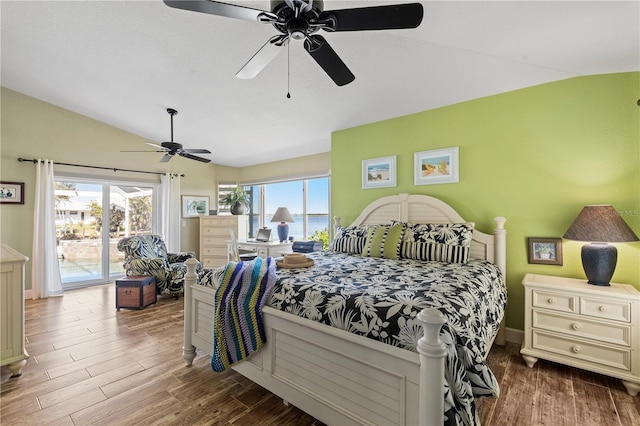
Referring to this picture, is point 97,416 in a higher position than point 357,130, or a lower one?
lower

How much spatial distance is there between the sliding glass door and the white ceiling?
1.49m

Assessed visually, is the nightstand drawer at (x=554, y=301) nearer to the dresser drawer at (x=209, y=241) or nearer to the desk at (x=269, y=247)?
the desk at (x=269, y=247)

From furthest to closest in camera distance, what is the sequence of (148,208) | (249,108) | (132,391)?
1. (148,208)
2. (249,108)
3. (132,391)

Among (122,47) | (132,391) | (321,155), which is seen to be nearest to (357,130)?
(321,155)

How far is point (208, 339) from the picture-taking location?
89.7 inches

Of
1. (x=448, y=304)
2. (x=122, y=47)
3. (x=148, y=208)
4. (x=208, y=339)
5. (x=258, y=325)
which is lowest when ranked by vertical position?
(x=208, y=339)

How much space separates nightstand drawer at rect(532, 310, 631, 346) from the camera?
2.05 meters

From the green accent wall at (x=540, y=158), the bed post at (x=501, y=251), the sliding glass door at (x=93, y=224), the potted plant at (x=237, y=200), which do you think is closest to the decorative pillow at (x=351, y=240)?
the green accent wall at (x=540, y=158)

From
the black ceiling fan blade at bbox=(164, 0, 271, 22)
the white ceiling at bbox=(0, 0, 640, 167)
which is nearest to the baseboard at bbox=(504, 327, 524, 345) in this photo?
the white ceiling at bbox=(0, 0, 640, 167)

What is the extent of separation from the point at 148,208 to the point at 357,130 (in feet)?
14.6

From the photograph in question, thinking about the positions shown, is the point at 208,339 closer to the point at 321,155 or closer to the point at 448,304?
the point at 448,304

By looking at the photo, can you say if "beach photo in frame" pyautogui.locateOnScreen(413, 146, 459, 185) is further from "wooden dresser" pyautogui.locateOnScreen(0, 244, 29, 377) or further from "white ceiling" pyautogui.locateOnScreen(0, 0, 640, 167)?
"wooden dresser" pyautogui.locateOnScreen(0, 244, 29, 377)

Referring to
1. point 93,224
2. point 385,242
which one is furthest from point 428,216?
point 93,224

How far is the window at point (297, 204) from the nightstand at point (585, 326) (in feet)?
10.7
